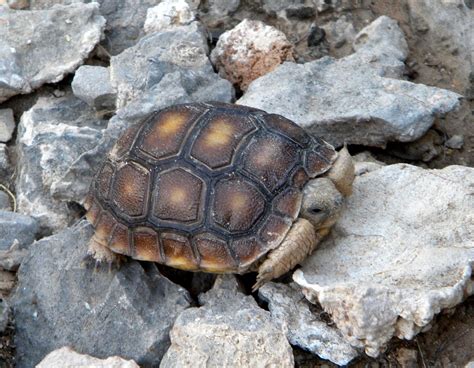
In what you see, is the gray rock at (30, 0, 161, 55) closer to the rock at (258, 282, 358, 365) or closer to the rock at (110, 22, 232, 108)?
the rock at (110, 22, 232, 108)

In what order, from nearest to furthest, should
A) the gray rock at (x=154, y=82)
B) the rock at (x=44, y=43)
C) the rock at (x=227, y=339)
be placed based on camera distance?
the rock at (x=227, y=339), the gray rock at (x=154, y=82), the rock at (x=44, y=43)

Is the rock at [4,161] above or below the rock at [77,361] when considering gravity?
below

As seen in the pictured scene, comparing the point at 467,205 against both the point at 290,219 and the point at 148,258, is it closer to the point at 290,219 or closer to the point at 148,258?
the point at 290,219

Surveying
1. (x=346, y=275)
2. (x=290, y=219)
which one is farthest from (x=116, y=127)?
(x=346, y=275)

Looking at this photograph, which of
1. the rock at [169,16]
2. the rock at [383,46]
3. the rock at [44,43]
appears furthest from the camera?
the rock at [169,16]

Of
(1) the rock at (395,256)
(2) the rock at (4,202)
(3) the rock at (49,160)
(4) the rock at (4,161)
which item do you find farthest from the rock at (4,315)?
(1) the rock at (395,256)

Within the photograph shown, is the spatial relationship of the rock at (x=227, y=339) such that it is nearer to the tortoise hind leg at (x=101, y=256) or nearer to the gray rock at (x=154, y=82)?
the tortoise hind leg at (x=101, y=256)
